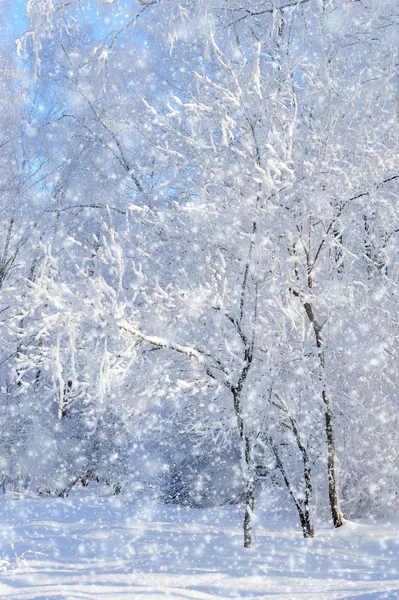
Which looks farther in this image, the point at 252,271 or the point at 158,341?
the point at 252,271

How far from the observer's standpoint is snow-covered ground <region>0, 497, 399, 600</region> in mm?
3930

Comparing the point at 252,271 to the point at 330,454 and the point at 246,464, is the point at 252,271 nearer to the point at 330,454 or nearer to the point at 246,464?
the point at 246,464

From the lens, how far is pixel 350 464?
6.76 m

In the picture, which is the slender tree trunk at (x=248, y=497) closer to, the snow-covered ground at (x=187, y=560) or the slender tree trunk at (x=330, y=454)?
the snow-covered ground at (x=187, y=560)

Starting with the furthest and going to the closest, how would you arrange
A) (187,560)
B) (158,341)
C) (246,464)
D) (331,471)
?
(331,471) → (246,464) → (187,560) → (158,341)

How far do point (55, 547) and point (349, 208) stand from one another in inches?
177

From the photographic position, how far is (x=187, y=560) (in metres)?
4.87

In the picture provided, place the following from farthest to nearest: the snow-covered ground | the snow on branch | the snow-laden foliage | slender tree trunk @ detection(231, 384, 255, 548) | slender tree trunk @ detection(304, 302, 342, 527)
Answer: slender tree trunk @ detection(304, 302, 342, 527) < slender tree trunk @ detection(231, 384, 255, 548) < the snow-laden foliage < the snow on branch < the snow-covered ground

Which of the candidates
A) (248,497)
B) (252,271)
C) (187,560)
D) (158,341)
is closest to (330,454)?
(248,497)

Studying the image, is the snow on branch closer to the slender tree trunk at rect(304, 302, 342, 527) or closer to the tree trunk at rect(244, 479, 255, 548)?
the tree trunk at rect(244, 479, 255, 548)

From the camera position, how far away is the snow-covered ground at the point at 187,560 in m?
3.93

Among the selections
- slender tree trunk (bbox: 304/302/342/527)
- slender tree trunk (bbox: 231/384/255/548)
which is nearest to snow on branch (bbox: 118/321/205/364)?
slender tree trunk (bbox: 231/384/255/548)

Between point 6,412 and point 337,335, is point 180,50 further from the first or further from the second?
point 6,412

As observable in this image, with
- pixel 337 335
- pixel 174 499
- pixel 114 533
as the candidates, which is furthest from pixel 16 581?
pixel 174 499
